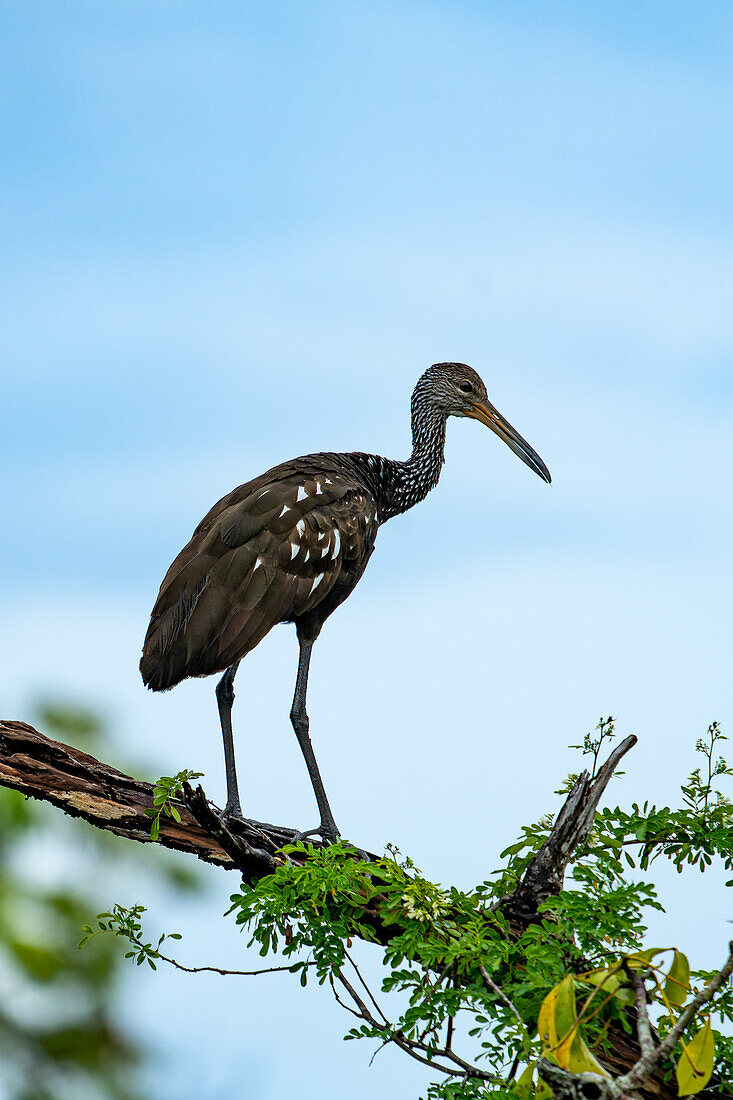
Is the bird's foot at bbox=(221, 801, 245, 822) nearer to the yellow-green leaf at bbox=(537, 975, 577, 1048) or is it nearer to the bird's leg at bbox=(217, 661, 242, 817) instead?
the bird's leg at bbox=(217, 661, 242, 817)

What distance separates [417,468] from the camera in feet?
26.9

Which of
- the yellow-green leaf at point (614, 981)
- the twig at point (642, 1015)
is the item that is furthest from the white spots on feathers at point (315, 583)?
the twig at point (642, 1015)

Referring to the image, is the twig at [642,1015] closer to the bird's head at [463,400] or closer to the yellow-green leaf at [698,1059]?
the yellow-green leaf at [698,1059]

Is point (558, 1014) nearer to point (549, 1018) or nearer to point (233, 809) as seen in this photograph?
point (549, 1018)

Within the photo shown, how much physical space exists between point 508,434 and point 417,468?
0.89 m

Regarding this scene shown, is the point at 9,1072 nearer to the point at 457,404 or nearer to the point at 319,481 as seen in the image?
the point at 319,481

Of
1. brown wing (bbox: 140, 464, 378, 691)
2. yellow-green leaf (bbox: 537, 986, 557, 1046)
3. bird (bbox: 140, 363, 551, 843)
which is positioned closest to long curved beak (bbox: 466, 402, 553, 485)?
bird (bbox: 140, 363, 551, 843)

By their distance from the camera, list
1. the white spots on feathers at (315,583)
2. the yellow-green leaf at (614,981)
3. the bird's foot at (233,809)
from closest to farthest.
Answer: the yellow-green leaf at (614,981) < the bird's foot at (233,809) < the white spots on feathers at (315,583)

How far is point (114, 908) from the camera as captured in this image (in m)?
4.84

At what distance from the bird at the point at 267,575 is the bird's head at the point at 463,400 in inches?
44.4

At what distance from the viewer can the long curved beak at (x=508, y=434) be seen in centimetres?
862

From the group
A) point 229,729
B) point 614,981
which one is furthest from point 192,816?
point 614,981

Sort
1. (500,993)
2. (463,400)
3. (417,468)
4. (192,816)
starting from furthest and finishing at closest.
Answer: (463,400) → (417,468) → (192,816) → (500,993)

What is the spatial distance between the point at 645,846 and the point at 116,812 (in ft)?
7.68
